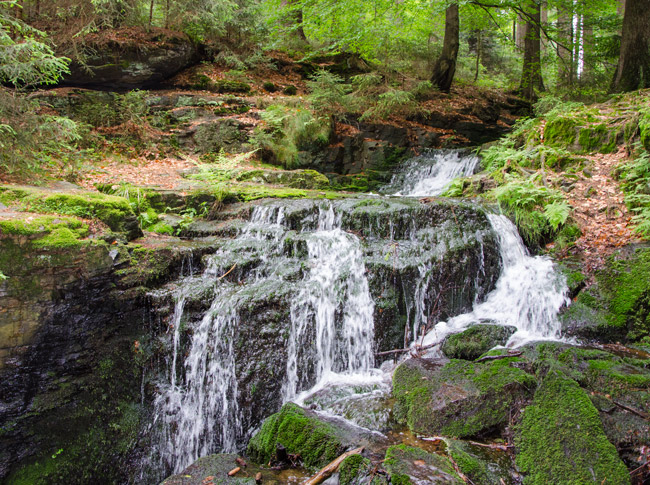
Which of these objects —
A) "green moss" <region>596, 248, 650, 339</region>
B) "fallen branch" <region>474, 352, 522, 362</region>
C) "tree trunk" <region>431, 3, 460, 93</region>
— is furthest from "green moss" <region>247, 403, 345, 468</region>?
"tree trunk" <region>431, 3, 460, 93</region>

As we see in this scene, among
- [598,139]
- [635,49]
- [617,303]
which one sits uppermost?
[635,49]

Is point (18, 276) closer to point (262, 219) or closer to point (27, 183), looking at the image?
point (27, 183)

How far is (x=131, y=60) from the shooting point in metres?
10.9

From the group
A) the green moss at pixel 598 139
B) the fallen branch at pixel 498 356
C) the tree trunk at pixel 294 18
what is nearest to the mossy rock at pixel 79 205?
the fallen branch at pixel 498 356

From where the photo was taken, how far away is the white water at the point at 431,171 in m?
10.3

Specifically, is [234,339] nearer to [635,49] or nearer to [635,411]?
[635,411]

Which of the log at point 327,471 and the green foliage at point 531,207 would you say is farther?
the green foliage at point 531,207

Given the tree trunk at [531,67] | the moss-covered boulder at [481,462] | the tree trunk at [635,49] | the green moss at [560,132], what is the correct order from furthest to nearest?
the tree trunk at [531,67], the tree trunk at [635,49], the green moss at [560,132], the moss-covered boulder at [481,462]

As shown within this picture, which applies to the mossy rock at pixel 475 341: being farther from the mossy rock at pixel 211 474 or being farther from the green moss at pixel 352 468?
the mossy rock at pixel 211 474

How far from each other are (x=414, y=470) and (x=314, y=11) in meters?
14.2

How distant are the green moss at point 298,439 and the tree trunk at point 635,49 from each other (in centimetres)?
1175

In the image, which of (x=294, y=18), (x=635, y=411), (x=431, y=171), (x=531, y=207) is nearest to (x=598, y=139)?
(x=531, y=207)

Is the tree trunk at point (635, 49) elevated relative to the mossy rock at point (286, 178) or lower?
elevated

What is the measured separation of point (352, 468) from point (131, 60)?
41.9ft
